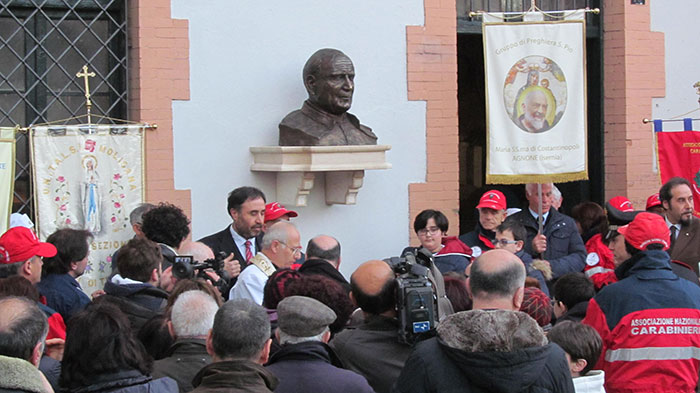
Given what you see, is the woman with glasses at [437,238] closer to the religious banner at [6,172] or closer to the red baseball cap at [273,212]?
the red baseball cap at [273,212]

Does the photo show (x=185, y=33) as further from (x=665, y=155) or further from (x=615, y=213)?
(x=665, y=155)

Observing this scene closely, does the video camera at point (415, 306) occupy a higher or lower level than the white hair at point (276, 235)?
lower

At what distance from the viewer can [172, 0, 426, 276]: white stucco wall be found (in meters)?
8.20

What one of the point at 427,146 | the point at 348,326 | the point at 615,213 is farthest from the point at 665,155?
the point at 348,326

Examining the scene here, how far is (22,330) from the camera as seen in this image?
3924mm

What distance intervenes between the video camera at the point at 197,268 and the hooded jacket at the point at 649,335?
6.85 feet

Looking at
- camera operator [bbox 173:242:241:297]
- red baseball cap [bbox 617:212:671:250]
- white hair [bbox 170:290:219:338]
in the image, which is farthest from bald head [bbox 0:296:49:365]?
red baseball cap [bbox 617:212:671:250]

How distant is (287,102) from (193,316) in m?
4.01

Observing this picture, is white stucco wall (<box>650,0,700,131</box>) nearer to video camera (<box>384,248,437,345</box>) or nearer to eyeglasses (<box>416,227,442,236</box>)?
eyeglasses (<box>416,227,442,236</box>)

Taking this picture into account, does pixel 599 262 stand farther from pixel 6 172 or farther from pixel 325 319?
pixel 6 172

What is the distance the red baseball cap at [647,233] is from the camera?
5586mm

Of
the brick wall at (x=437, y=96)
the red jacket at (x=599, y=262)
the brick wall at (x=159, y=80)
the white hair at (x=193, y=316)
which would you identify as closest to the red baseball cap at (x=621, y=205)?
the red jacket at (x=599, y=262)

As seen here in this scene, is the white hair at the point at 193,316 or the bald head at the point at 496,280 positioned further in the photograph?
the white hair at the point at 193,316

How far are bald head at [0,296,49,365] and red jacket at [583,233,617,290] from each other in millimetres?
3922
